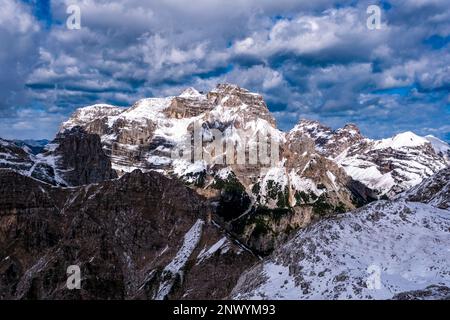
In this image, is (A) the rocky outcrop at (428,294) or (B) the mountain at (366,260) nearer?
(A) the rocky outcrop at (428,294)

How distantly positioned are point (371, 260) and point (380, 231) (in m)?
11.7

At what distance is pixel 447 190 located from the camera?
176875 millimetres

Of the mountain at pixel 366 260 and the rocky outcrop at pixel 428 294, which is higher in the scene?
the mountain at pixel 366 260

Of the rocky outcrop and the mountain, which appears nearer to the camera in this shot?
the rocky outcrop

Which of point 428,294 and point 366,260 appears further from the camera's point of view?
point 366,260

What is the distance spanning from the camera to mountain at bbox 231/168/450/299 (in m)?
93.1

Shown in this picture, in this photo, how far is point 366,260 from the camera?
10669 centimetres

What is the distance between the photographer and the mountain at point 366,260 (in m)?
93.1

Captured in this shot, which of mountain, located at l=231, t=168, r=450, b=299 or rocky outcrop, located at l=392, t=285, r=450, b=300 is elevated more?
mountain, located at l=231, t=168, r=450, b=299

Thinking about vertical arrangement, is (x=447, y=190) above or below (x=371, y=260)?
above

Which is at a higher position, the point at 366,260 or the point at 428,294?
the point at 366,260
